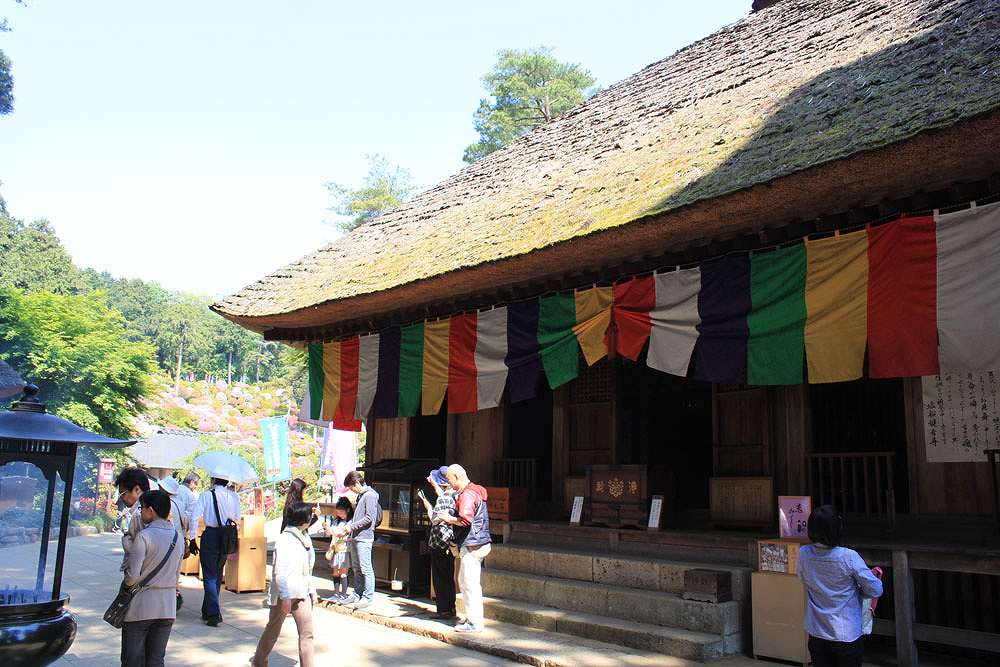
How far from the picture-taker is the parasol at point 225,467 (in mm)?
9141

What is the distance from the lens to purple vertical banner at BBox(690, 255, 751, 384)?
7348 millimetres

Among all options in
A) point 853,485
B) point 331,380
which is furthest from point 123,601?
point 331,380

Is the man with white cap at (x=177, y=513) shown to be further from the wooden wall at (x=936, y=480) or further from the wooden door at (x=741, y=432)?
the wooden wall at (x=936, y=480)

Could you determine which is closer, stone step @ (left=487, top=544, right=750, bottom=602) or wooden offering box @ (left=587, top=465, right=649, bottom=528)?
stone step @ (left=487, top=544, right=750, bottom=602)

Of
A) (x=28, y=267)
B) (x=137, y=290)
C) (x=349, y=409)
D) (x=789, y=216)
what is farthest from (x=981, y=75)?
(x=137, y=290)

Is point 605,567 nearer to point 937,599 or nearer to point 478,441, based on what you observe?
point 937,599

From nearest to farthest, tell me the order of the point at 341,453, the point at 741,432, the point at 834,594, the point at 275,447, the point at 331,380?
the point at 834,594
the point at 741,432
the point at 331,380
the point at 341,453
the point at 275,447

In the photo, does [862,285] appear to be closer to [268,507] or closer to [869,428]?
[869,428]

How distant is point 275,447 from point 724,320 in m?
20.5

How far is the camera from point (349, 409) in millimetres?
11953

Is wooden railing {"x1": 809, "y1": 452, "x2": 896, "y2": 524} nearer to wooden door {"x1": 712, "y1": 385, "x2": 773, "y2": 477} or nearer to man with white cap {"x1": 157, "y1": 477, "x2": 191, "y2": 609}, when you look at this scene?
wooden door {"x1": 712, "y1": 385, "x2": 773, "y2": 477}

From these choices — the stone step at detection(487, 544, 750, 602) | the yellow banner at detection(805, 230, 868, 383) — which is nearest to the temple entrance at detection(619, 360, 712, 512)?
the stone step at detection(487, 544, 750, 602)

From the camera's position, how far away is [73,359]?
22.2m

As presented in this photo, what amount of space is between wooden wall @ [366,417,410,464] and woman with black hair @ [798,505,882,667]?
9001 mm
